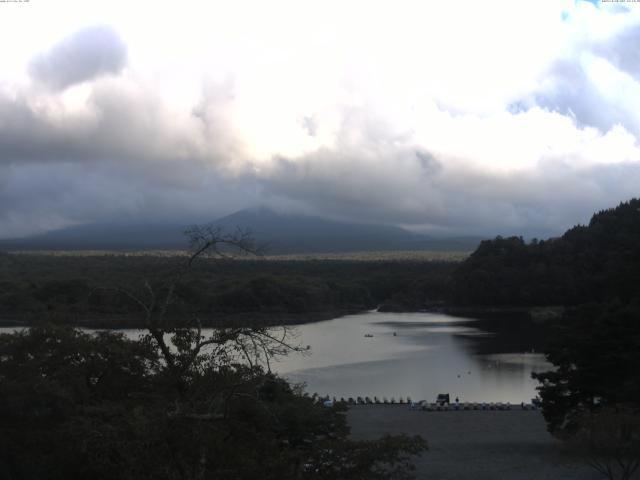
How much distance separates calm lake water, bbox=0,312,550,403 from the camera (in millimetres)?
25297

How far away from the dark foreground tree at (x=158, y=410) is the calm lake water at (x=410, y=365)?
10.4 m

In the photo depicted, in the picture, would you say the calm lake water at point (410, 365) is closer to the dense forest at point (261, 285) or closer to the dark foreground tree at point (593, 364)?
the dense forest at point (261, 285)

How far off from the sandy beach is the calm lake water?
3341mm

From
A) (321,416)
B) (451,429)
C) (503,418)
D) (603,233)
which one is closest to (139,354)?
(321,416)

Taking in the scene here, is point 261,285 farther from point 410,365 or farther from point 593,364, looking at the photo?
point 593,364

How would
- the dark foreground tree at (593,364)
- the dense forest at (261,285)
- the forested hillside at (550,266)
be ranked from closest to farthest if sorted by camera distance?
the dark foreground tree at (593,364) → the dense forest at (261,285) → the forested hillside at (550,266)

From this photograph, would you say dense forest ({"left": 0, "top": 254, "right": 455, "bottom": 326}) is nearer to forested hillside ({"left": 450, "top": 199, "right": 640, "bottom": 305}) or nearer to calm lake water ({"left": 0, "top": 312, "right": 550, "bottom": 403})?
forested hillside ({"left": 450, "top": 199, "right": 640, "bottom": 305})

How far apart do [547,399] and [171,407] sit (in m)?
10.5

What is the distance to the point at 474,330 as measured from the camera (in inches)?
1758

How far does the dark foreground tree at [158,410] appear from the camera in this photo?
15.5 ft

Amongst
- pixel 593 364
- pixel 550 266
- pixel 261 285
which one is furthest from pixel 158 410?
pixel 550 266

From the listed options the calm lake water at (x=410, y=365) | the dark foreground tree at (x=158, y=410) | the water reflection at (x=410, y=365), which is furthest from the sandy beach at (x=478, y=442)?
the dark foreground tree at (x=158, y=410)

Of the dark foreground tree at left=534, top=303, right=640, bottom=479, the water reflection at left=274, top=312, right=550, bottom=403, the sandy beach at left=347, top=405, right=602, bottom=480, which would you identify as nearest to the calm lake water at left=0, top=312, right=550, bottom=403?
the water reflection at left=274, top=312, right=550, bottom=403

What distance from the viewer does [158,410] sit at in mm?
4891
